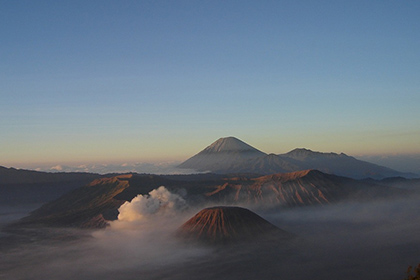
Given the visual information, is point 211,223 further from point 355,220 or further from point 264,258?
point 355,220

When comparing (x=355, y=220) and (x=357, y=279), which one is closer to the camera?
(x=357, y=279)

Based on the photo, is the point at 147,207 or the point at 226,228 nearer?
the point at 226,228

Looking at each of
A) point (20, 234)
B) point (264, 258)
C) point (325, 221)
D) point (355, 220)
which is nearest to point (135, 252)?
point (264, 258)

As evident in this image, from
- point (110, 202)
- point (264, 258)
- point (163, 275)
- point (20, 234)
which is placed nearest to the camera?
point (163, 275)

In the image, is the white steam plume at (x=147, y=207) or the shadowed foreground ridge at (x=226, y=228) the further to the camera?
the white steam plume at (x=147, y=207)

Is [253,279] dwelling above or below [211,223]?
below

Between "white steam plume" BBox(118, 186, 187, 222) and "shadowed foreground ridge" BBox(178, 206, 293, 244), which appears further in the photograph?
"white steam plume" BBox(118, 186, 187, 222)

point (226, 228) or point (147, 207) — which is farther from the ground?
point (147, 207)

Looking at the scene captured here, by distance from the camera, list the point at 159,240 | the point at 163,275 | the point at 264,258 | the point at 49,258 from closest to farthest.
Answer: the point at 163,275 → the point at 264,258 → the point at 49,258 → the point at 159,240
